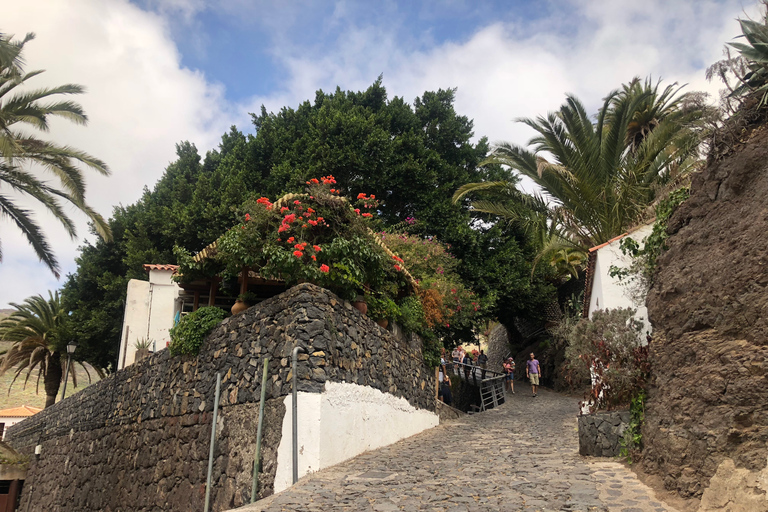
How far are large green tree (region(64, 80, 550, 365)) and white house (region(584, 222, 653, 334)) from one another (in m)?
7.56

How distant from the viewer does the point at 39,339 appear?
82.8ft

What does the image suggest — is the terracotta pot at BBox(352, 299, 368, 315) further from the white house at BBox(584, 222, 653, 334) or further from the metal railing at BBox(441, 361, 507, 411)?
the metal railing at BBox(441, 361, 507, 411)

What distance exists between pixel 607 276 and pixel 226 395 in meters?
7.85

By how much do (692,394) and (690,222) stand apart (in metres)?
1.92

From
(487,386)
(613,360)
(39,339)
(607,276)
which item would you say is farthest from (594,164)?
(39,339)

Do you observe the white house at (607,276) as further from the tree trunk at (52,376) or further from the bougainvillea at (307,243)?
the tree trunk at (52,376)

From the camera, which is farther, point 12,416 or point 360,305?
point 12,416

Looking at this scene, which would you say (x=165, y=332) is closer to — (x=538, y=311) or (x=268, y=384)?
(x=268, y=384)

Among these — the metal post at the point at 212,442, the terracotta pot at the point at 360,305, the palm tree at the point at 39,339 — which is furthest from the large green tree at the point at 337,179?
the metal post at the point at 212,442

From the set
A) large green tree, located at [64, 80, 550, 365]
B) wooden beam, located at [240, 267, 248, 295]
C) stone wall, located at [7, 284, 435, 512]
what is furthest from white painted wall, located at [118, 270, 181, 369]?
wooden beam, located at [240, 267, 248, 295]

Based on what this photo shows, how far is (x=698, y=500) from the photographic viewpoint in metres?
4.98

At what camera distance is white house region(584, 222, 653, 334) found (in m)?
11.0

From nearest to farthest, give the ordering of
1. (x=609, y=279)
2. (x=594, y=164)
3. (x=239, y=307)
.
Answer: (x=239, y=307) → (x=609, y=279) → (x=594, y=164)

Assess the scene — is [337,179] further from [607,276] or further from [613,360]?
[613,360]
